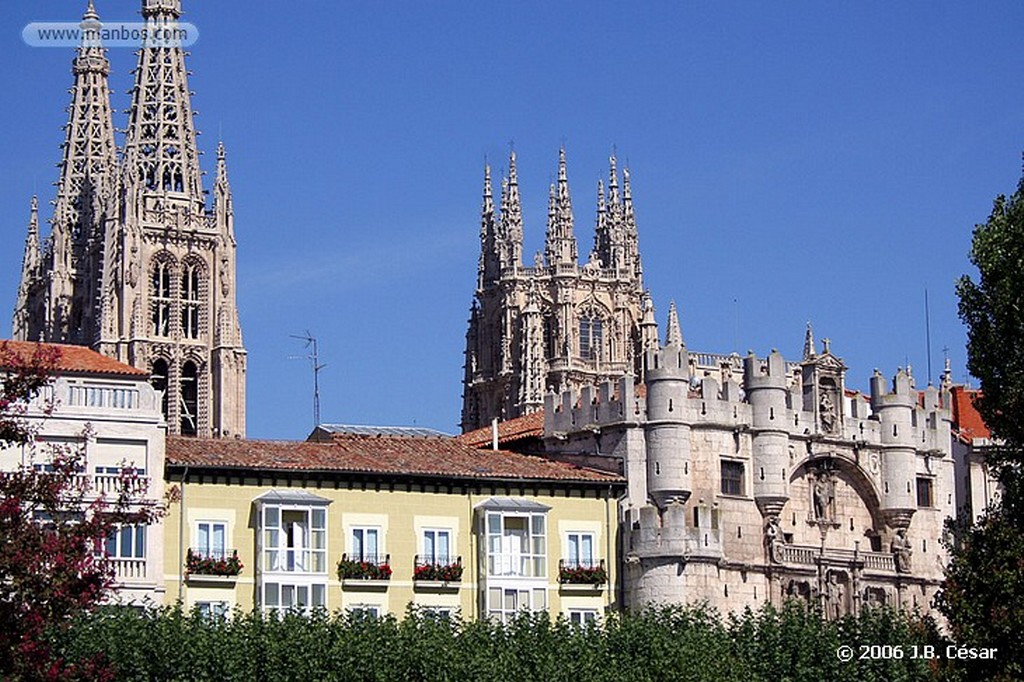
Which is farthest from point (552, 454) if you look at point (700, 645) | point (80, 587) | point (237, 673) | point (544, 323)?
point (544, 323)

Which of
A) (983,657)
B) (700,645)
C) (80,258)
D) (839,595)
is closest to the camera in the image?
(983,657)

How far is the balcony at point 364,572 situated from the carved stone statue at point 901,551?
796 inches

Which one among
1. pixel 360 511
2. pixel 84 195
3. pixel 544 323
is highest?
pixel 84 195

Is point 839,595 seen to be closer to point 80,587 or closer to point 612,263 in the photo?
point 80,587

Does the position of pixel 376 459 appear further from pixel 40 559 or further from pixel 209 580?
pixel 40 559

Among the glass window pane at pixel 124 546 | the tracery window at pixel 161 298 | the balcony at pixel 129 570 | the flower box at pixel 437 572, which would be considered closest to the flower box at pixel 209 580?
the balcony at pixel 129 570

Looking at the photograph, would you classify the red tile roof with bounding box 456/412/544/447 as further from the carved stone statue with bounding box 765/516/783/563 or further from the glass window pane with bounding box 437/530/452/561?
the glass window pane with bounding box 437/530/452/561

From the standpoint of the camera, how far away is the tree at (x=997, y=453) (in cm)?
5628

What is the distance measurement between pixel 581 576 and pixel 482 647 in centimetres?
1422

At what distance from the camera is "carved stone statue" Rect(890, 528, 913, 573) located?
83750 millimetres

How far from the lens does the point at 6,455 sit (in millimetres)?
69625

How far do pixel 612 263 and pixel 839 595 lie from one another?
101273mm

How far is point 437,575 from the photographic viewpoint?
73.8m

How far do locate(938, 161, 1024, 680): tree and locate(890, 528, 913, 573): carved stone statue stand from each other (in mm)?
22249
